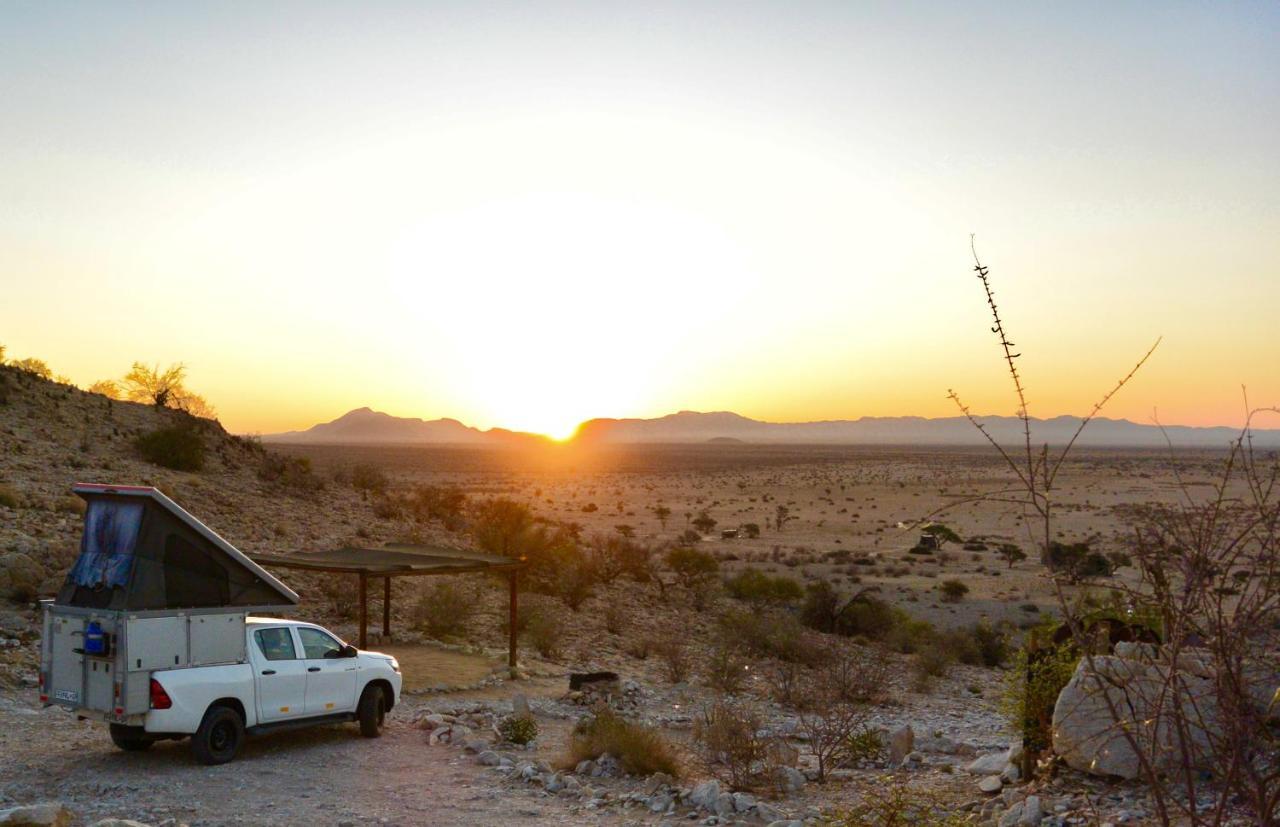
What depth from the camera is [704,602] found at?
37.8m

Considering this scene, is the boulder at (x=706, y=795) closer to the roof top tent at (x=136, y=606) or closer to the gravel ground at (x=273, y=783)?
the gravel ground at (x=273, y=783)

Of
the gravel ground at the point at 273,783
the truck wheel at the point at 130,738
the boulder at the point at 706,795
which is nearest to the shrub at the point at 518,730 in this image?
the gravel ground at the point at 273,783

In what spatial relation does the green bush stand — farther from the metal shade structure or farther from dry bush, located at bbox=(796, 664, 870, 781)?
the metal shade structure

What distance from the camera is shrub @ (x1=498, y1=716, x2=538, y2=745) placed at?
17500 millimetres

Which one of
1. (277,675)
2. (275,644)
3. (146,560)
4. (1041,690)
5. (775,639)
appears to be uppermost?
(146,560)

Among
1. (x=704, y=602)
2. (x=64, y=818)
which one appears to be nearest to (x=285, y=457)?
(x=704, y=602)

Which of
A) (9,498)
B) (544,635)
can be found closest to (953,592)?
(544,635)

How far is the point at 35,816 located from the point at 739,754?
9003 mm

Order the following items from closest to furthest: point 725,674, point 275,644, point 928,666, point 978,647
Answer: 1. point 275,644
2. point 725,674
3. point 928,666
4. point 978,647

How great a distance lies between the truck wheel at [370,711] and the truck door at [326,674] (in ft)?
0.80

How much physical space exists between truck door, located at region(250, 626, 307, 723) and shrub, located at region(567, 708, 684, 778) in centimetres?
412

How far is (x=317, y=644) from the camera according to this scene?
16.2 m

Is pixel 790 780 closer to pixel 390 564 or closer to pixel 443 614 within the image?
pixel 390 564

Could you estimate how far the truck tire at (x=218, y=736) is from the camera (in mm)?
14367
